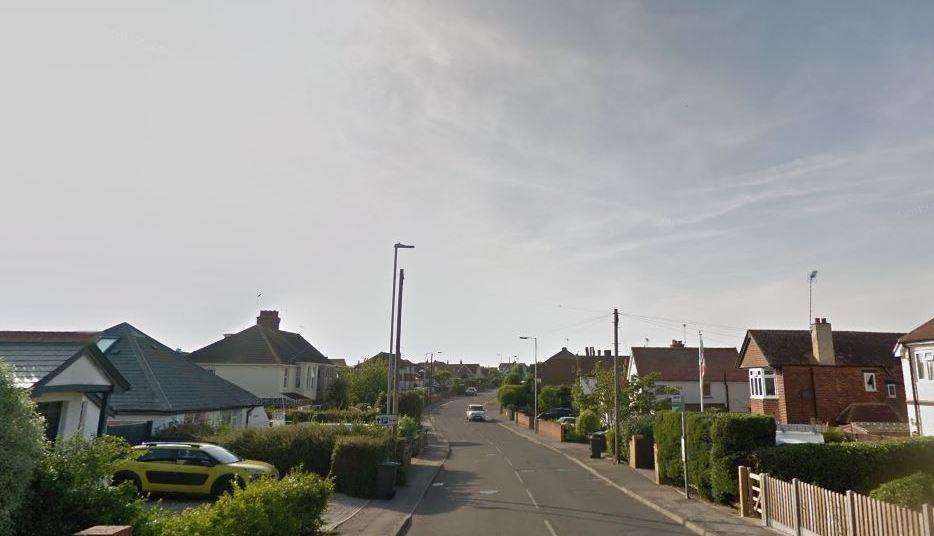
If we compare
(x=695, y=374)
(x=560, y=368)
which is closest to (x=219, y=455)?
(x=695, y=374)

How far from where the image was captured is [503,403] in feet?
257

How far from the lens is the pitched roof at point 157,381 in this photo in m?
23.1

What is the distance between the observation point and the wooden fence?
10586 mm

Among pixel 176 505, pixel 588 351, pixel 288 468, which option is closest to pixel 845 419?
pixel 288 468

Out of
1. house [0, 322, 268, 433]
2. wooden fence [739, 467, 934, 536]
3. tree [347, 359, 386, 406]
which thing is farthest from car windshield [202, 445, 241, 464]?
tree [347, 359, 386, 406]

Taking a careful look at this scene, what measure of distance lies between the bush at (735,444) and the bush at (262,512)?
12275mm

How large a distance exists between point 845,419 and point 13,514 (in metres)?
39.1

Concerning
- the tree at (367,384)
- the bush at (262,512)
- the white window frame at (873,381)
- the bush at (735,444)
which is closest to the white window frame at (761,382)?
the white window frame at (873,381)

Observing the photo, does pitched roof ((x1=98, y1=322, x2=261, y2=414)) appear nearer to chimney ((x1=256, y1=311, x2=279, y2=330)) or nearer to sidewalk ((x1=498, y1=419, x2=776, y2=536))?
sidewalk ((x1=498, y1=419, x2=776, y2=536))

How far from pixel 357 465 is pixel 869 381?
111 ft

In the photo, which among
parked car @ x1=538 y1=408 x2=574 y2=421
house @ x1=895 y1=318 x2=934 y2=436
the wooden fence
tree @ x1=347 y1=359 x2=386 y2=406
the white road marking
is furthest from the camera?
parked car @ x1=538 y1=408 x2=574 y2=421

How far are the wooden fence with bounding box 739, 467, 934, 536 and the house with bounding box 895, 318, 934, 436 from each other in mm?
15413

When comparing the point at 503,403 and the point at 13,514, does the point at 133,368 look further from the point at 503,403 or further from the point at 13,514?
the point at 503,403

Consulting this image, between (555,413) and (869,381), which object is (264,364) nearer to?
(555,413)
